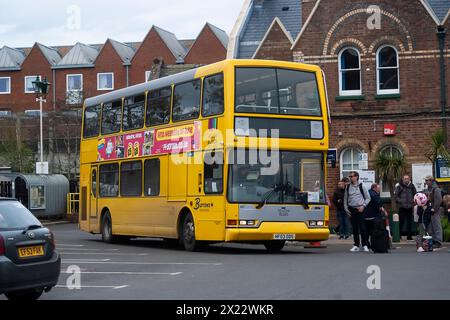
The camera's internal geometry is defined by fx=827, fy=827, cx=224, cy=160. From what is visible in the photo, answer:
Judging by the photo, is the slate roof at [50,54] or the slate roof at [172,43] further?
the slate roof at [50,54]

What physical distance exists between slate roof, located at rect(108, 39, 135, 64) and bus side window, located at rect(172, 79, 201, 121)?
5576cm

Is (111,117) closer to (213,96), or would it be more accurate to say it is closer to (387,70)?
(213,96)

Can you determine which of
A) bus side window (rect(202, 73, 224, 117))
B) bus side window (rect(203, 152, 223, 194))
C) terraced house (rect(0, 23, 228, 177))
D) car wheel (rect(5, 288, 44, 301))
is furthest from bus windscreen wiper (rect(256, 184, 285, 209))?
terraced house (rect(0, 23, 228, 177))

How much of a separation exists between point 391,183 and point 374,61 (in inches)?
176

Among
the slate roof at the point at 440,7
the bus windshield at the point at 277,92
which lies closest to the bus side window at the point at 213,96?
the bus windshield at the point at 277,92

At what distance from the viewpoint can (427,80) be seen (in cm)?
2886

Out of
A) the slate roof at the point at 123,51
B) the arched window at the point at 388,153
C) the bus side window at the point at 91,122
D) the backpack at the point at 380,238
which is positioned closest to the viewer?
the backpack at the point at 380,238

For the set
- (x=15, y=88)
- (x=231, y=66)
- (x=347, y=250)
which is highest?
(x=15, y=88)

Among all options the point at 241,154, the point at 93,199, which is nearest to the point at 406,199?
the point at 241,154

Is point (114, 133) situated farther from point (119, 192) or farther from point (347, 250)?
point (347, 250)

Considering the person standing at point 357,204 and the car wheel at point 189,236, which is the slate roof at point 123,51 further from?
the person standing at point 357,204

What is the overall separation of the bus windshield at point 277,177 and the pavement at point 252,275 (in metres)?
1.38

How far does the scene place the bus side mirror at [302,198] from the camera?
19.4 meters
